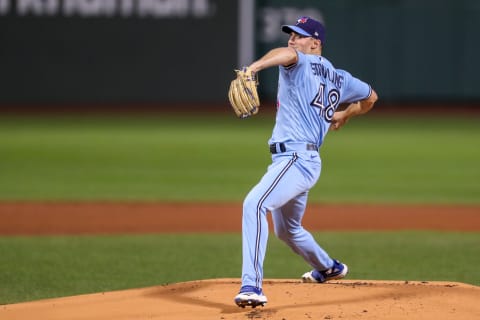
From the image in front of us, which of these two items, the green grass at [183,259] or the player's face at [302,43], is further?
the green grass at [183,259]

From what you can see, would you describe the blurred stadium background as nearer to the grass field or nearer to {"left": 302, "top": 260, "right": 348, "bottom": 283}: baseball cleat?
the grass field

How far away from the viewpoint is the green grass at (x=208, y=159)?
502 inches

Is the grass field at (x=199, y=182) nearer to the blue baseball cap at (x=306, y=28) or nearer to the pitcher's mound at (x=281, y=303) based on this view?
the pitcher's mound at (x=281, y=303)

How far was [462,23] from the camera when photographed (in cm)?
2442

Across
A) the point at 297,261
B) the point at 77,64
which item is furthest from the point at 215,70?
the point at 297,261

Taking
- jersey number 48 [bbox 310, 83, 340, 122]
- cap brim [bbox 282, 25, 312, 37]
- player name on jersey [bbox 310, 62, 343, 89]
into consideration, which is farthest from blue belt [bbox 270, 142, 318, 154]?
cap brim [bbox 282, 25, 312, 37]

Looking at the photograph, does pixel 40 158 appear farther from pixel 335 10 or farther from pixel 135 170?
pixel 335 10


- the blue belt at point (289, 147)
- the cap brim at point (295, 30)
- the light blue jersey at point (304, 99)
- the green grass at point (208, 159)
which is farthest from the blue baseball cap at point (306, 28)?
the green grass at point (208, 159)

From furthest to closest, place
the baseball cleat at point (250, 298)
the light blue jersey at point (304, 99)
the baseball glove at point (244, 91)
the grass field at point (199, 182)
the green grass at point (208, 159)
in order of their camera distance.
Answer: the green grass at point (208, 159) → the grass field at point (199, 182) → the light blue jersey at point (304, 99) → the baseball cleat at point (250, 298) → the baseball glove at point (244, 91)

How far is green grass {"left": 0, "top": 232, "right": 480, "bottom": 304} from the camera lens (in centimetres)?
709

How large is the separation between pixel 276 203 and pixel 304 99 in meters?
0.67

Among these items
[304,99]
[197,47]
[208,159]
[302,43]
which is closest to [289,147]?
[304,99]

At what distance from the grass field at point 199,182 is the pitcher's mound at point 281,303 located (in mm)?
777

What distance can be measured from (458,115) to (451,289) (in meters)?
19.0
